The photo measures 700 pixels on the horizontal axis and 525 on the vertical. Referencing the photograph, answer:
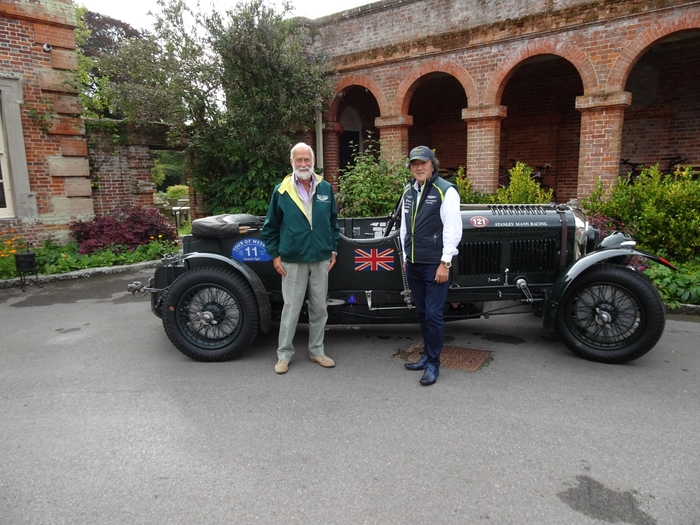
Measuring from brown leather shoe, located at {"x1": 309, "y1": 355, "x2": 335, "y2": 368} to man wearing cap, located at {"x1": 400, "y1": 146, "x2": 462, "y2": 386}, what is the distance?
84 centimetres

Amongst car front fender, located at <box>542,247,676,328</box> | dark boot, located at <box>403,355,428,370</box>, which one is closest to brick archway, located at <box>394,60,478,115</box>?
car front fender, located at <box>542,247,676,328</box>

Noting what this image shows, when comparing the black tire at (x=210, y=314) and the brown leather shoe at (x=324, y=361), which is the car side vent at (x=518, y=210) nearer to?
the brown leather shoe at (x=324, y=361)

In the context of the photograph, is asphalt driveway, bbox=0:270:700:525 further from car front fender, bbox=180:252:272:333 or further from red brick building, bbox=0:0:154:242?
red brick building, bbox=0:0:154:242

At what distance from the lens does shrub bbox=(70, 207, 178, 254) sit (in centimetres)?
953

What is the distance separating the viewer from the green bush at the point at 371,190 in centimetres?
897

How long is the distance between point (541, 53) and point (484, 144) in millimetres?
1992

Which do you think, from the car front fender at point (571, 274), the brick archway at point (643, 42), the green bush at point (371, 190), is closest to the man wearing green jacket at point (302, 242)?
the car front fender at point (571, 274)

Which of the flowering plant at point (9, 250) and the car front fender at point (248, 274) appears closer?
the car front fender at point (248, 274)

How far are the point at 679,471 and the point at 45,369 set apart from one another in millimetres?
4871

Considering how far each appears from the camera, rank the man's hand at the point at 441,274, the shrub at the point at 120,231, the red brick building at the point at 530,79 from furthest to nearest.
→ the shrub at the point at 120,231
the red brick building at the point at 530,79
the man's hand at the point at 441,274

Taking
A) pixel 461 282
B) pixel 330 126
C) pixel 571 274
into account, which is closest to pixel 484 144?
pixel 330 126

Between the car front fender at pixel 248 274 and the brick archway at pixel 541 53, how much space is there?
7.73 metres

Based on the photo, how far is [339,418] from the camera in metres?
3.41

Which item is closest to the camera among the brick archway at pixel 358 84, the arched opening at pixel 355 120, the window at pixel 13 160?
the window at pixel 13 160
